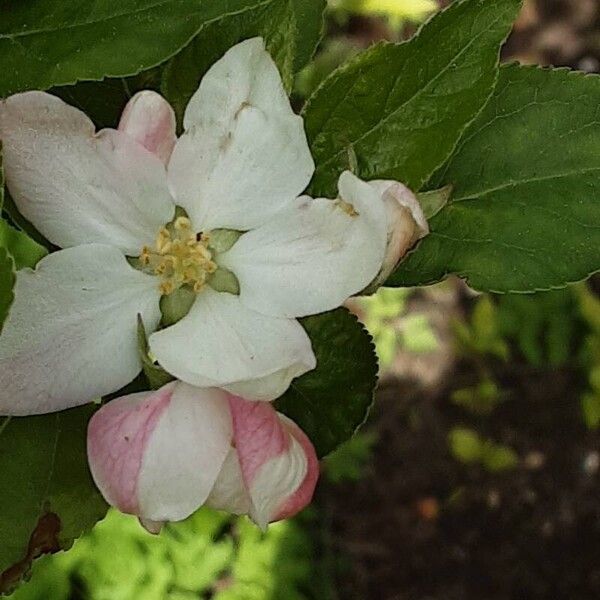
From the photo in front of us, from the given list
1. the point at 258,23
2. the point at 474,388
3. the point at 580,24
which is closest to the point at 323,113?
the point at 258,23

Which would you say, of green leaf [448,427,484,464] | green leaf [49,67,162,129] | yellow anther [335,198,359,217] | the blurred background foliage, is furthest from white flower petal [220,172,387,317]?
green leaf [448,427,484,464]

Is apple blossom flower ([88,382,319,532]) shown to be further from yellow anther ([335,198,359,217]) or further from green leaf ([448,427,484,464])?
green leaf ([448,427,484,464])

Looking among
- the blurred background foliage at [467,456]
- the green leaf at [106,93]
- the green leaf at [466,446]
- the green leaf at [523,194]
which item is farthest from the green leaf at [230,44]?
the green leaf at [466,446]

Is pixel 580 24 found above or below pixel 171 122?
below

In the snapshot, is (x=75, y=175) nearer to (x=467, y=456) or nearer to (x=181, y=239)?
(x=181, y=239)

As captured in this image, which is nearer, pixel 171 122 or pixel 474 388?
pixel 171 122

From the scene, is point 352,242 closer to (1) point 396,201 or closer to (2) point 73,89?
(1) point 396,201
